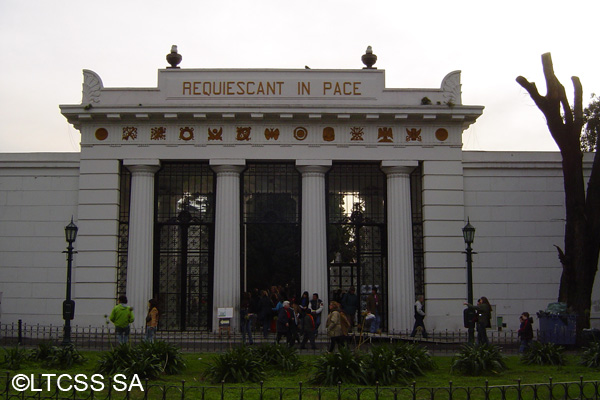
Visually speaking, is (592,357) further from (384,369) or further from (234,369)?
(234,369)

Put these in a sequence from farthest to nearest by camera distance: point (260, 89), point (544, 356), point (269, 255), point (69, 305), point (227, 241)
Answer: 1. point (269, 255)
2. point (260, 89)
3. point (227, 241)
4. point (69, 305)
5. point (544, 356)

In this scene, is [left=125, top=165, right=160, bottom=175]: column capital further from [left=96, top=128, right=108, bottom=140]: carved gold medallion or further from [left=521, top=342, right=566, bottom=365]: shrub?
[left=521, top=342, right=566, bottom=365]: shrub

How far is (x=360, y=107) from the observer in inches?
1059

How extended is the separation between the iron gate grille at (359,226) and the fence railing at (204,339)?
249 cm

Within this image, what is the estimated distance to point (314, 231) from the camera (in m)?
27.0

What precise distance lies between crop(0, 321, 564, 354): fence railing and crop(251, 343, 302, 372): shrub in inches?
159

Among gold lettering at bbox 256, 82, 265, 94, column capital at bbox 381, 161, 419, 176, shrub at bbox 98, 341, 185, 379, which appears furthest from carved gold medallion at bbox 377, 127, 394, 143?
shrub at bbox 98, 341, 185, 379

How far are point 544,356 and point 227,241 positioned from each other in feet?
41.6

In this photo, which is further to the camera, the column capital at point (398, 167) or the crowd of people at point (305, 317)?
the column capital at point (398, 167)

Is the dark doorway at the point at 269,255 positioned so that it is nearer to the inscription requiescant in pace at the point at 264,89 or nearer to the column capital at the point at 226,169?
the column capital at the point at 226,169

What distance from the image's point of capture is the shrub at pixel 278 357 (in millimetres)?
16703

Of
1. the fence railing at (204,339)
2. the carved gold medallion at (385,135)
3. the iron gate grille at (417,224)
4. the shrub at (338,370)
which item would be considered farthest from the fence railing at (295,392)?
the carved gold medallion at (385,135)

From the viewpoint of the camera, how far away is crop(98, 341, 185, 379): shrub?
1573 cm

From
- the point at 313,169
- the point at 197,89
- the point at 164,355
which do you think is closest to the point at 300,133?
the point at 313,169
